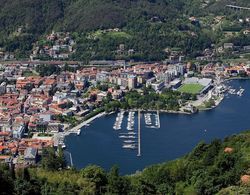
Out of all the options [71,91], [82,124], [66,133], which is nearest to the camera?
[66,133]

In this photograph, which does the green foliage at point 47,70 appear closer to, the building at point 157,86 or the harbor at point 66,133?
the building at point 157,86

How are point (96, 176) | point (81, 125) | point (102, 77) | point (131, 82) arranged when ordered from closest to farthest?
point (96, 176) < point (81, 125) < point (131, 82) < point (102, 77)

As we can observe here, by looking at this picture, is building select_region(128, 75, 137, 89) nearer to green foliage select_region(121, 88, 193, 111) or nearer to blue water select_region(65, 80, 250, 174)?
green foliage select_region(121, 88, 193, 111)

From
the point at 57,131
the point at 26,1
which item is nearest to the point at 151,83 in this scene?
the point at 57,131

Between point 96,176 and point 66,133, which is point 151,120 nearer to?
point 66,133

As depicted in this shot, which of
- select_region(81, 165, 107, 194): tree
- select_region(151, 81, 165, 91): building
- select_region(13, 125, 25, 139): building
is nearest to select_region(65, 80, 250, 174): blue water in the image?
select_region(13, 125, 25, 139): building

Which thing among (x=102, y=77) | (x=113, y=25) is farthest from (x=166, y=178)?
(x=113, y=25)
